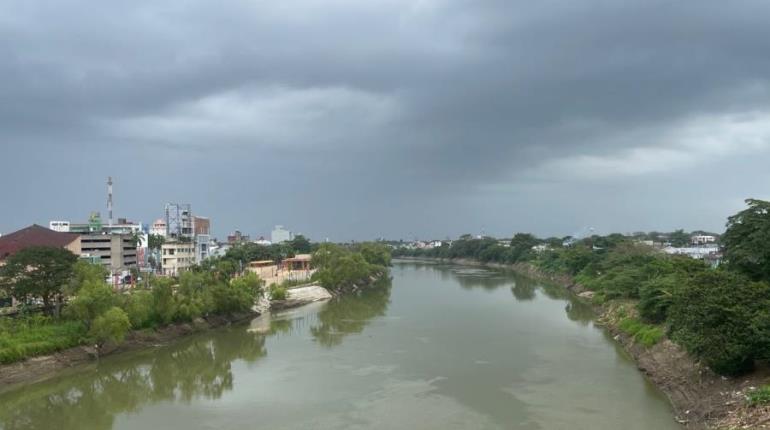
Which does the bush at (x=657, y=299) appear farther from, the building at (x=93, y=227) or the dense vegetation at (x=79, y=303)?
the building at (x=93, y=227)

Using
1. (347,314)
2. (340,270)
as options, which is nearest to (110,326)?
(347,314)

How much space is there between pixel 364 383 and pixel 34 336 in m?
12.3

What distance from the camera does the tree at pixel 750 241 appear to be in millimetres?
18453

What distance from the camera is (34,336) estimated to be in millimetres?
20422

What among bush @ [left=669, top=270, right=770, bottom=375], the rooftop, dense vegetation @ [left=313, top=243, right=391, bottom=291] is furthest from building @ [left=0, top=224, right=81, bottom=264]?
bush @ [left=669, top=270, right=770, bottom=375]

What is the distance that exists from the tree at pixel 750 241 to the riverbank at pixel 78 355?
22.6 metres

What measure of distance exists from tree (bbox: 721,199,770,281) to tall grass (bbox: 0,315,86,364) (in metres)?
23.8

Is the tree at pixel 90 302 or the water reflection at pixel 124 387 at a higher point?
the tree at pixel 90 302

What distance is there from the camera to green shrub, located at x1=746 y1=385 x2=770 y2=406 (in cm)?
1180

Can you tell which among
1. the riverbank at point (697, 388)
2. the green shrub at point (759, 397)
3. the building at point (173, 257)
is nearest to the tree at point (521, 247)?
the building at point (173, 257)

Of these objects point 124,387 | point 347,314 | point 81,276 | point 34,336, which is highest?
point 81,276

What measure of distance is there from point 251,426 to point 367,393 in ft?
12.3

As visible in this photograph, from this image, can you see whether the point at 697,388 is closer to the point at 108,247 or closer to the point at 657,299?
the point at 657,299

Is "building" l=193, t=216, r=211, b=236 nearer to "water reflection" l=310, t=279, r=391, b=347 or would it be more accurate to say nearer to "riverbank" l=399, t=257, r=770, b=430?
"water reflection" l=310, t=279, r=391, b=347
